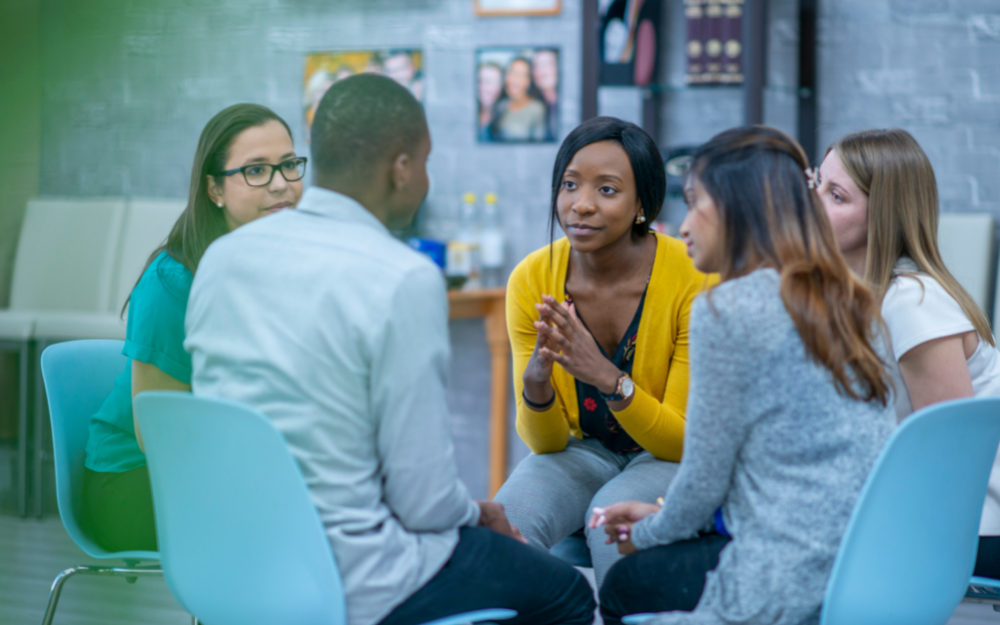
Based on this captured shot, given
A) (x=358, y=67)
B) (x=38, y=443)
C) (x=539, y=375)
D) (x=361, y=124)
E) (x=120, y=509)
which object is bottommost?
(x=38, y=443)

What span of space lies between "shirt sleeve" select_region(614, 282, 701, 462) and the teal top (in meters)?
0.73

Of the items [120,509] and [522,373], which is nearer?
[120,509]

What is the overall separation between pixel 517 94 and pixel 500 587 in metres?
2.40

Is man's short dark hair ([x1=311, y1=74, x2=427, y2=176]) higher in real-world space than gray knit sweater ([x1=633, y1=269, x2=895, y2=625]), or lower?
higher

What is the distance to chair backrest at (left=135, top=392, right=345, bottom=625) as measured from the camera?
3.08ft

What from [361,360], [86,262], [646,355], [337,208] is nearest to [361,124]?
[337,208]

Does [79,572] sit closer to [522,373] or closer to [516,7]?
[522,373]

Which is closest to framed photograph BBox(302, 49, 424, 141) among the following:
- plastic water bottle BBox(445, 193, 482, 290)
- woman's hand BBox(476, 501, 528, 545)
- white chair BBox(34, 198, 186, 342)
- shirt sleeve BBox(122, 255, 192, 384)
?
plastic water bottle BBox(445, 193, 482, 290)

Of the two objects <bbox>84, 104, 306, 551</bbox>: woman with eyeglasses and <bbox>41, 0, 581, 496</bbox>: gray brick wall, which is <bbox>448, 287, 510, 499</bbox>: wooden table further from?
<bbox>84, 104, 306, 551</bbox>: woman with eyeglasses

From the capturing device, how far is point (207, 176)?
59.0 inches

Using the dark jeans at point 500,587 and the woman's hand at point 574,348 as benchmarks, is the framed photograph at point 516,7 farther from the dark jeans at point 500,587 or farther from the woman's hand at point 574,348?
the dark jeans at point 500,587

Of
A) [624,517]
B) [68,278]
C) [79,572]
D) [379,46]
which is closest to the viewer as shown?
[624,517]

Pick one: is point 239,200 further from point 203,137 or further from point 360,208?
point 360,208

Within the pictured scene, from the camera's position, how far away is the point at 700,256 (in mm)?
1086
